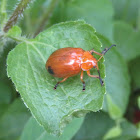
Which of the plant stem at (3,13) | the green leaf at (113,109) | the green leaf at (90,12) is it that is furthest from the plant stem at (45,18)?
the green leaf at (113,109)

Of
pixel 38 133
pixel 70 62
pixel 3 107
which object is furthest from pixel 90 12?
pixel 38 133

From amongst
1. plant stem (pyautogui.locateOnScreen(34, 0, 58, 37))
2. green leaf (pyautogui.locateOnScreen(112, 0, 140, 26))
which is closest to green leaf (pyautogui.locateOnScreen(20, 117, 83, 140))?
plant stem (pyautogui.locateOnScreen(34, 0, 58, 37))

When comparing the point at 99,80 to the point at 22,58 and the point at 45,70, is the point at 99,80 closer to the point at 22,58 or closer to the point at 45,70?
the point at 45,70

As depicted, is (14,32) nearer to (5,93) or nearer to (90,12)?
(5,93)

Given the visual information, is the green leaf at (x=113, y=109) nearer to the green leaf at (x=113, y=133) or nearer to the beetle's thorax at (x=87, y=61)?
the green leaf at (x=113, y=133)

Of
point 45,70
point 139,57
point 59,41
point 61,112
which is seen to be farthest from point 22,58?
point 139,57

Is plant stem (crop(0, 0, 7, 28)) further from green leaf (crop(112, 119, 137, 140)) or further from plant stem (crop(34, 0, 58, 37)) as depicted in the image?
green leaf (crop(112, 119, 137, 140))
